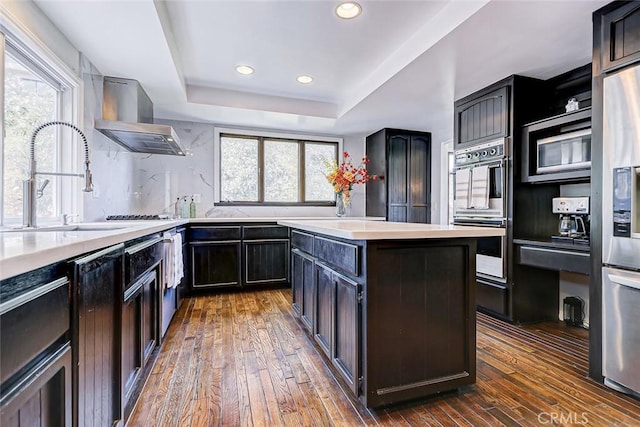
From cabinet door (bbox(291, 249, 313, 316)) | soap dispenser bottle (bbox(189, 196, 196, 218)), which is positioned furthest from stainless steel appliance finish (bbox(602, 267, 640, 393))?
soap dispenser bottle (bbox(189, 196, 196, 218))

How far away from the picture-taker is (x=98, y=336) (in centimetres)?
117

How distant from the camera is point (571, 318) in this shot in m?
2.82

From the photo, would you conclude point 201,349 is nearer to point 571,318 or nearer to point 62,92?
point 62,92

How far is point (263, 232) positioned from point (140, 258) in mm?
2349

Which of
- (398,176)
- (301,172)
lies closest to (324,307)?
(301,172)

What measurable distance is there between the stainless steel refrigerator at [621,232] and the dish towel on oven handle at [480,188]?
3.98ft

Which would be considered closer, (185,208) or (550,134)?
(550,134)

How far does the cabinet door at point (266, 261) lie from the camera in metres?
3.96

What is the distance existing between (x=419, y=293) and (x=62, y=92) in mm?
2945

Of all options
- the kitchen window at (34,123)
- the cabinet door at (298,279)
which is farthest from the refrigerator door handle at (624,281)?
the kitchen window at (34,123)

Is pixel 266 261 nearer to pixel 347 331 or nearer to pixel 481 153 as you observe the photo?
pixel 347 331

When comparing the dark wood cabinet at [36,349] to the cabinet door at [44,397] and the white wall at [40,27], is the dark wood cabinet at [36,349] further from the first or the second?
the white wall at [40,27]

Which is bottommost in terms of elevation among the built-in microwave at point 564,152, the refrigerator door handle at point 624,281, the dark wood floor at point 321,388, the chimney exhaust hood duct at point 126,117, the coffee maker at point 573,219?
the dark wood floor at point 321,388

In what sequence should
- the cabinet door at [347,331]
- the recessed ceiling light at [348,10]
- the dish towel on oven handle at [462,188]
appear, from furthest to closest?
the dish towel on oven handle at [462,188], the recessed ceiling light at [348,10], the cabinet door at [347,331]
